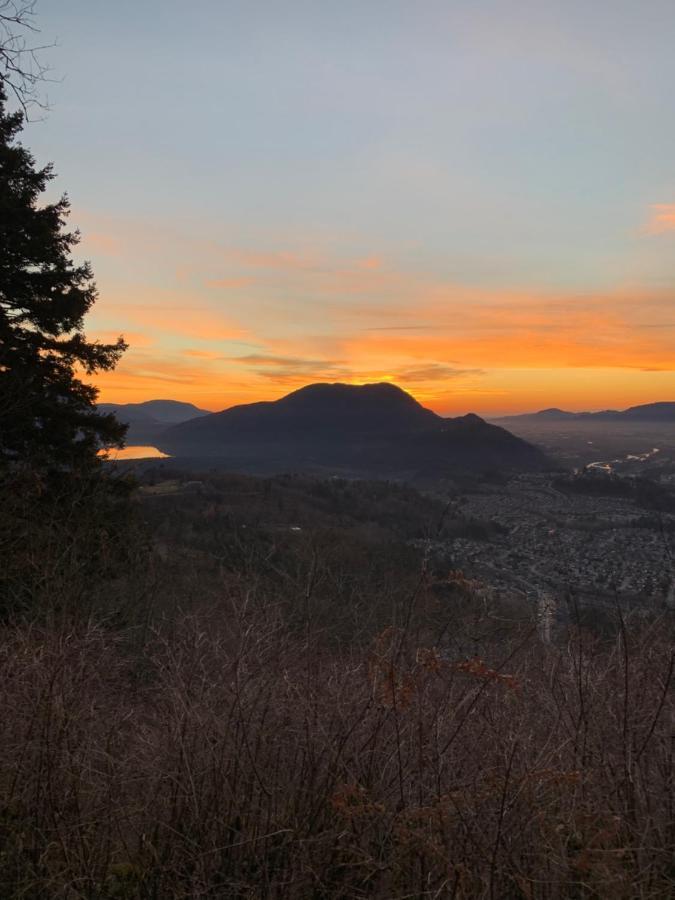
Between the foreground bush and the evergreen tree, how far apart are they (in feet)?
29.6

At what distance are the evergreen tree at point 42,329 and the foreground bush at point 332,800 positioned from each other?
903 centimetres

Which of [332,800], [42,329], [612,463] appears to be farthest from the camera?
[612,463]

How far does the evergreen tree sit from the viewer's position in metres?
11.3

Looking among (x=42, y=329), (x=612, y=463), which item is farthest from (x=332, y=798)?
(x=612, y=463)

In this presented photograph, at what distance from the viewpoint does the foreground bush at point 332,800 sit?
7.89 ft

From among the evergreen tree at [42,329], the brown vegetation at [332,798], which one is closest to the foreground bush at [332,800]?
the brown vegetation at [332,798]

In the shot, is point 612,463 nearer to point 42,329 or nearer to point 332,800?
point 42,329

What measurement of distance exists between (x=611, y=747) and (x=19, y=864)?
3.24 m

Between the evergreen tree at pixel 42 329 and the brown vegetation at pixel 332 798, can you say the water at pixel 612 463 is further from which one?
the brown vegetation at pixel 332 798

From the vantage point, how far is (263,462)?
16175 centimetres

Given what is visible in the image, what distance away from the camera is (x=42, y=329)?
12.1m

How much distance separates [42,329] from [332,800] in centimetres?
1241

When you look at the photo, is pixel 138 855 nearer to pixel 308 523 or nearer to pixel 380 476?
pixel 308 523

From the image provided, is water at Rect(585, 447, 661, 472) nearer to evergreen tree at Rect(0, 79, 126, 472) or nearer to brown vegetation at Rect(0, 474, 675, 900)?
evergreen tree at Rect(0, 79, 126, 472)
